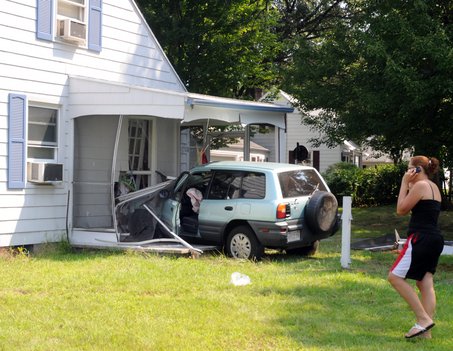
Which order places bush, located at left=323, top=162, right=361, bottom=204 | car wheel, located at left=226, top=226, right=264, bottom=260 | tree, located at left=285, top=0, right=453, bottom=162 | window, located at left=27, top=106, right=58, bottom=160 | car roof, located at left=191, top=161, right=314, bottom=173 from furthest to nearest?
bush, located at left=323, top=162, right=361, bottom=204 < tree, located at left=285, top=0, right=453, bottom=162 < window, located at left=27, top=106, right=58, bottom=160 < car roof, located at left=191, top=161, right=314, bottom=173 < car wheel, located at left=226, top=226, right=264, bottom=260

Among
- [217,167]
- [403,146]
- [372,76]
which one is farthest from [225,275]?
[403,146]

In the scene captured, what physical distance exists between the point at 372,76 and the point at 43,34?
24.7ft

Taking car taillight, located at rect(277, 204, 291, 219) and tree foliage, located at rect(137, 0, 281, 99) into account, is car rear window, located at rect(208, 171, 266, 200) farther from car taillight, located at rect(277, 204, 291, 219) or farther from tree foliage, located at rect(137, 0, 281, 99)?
tree foliage, located at rect(137, 0, 281, 99)

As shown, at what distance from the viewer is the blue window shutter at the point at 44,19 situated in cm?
1154

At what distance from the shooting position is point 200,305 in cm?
752

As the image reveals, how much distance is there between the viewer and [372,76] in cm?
1530

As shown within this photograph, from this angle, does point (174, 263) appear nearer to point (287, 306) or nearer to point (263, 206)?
point (263, 206)

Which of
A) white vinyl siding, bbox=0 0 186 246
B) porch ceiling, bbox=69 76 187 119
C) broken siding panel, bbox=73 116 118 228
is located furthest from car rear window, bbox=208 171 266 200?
broken siding panel, bbox=73 116 118 228

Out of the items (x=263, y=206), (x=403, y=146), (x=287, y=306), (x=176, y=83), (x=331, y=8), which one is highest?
(x=331, y=8)

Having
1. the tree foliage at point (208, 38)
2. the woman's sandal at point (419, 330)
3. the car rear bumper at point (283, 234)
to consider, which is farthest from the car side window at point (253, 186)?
the tree foliage at point (208, 38)

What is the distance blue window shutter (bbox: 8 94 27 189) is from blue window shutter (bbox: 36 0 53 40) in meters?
1.22

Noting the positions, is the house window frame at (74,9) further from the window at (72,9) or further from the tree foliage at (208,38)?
the tree foliage at (208,38)

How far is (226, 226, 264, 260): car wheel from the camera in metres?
10.9

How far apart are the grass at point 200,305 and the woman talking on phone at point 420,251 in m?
0.31
